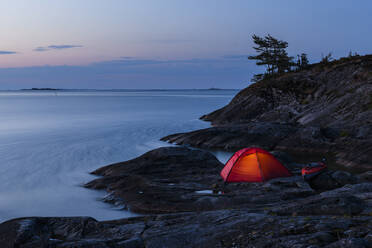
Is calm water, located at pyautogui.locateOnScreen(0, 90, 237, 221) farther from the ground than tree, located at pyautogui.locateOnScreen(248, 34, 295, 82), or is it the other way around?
tree, located at pyautogui.locateOnScreen(248, 34, 295, 82)

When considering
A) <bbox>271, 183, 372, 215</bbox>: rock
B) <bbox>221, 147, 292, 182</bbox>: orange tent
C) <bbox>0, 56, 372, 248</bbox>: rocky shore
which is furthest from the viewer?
<bbox>221, 147, 292, 182</bbox>: orange tent

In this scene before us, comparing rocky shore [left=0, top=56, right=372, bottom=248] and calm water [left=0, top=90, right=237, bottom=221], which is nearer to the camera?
rocky shore [left=0, top=56, right=372, bottom=248]

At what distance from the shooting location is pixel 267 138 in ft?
103

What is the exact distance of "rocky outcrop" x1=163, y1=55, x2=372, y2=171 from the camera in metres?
Answer: 26.5

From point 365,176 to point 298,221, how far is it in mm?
10348

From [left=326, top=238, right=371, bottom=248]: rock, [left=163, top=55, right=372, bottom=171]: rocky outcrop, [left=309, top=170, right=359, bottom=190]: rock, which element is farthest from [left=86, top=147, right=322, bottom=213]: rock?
[left=163, top=55, right=372, bottom=171]: rocky outcrop

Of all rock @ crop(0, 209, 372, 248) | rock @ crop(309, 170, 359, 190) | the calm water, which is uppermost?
rock @ crop(0, 209, 372, 248)

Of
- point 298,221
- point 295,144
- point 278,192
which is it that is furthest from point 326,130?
point 298,221

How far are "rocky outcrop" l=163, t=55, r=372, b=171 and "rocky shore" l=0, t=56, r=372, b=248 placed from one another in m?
0.13

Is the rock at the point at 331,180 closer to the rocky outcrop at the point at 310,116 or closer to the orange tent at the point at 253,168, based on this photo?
the orange tent at the point at 253,168

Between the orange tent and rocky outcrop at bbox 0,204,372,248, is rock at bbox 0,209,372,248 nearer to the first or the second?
rocky outcrop at bbox 0,204,372,248

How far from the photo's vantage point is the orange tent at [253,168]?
18131 mm

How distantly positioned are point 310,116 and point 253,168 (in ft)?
68.0

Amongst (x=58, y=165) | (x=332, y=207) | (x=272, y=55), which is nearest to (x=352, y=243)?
(x=332, y=207)
